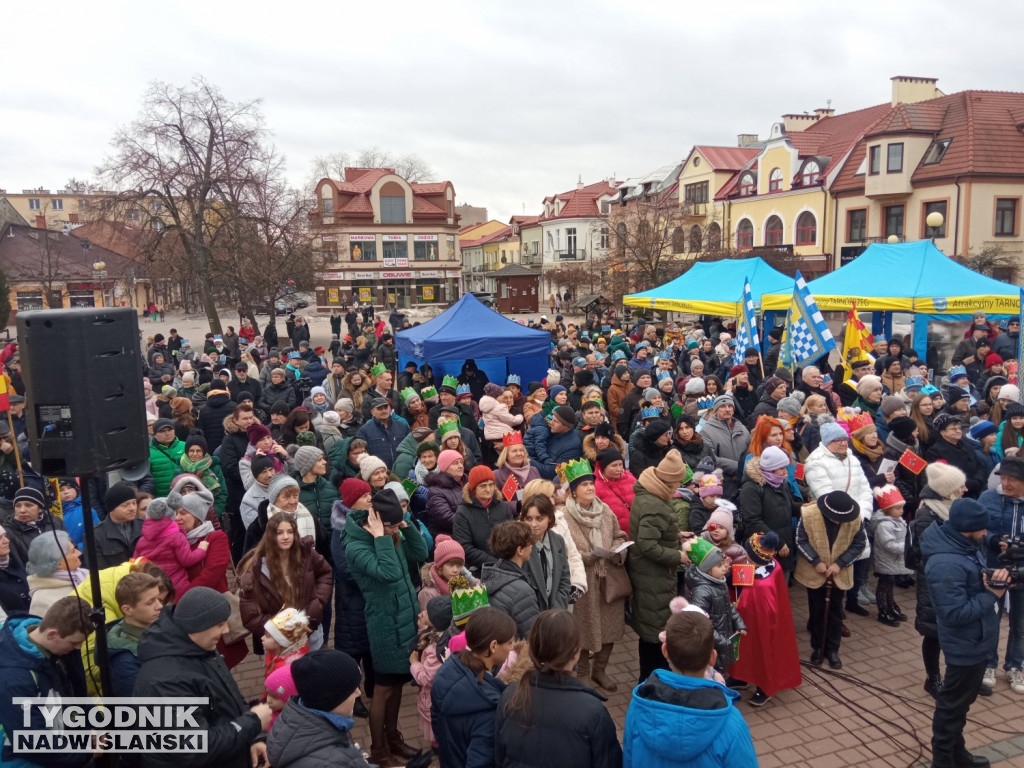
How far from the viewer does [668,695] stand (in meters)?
2.76

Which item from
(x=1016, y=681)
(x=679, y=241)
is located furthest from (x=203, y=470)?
(x=679, y=241)

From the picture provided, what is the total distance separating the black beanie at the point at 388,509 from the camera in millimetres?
4355

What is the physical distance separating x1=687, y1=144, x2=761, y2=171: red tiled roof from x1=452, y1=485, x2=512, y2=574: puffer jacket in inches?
1637

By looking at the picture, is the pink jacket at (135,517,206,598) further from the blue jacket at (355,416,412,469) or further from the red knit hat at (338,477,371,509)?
the blue jacket at (355,416,412,469)

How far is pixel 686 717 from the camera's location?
8.74 ft

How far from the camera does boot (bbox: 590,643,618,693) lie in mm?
5217

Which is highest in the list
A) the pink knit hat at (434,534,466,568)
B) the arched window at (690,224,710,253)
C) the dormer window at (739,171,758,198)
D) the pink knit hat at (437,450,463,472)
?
the dormer window at (739,171,758,198)

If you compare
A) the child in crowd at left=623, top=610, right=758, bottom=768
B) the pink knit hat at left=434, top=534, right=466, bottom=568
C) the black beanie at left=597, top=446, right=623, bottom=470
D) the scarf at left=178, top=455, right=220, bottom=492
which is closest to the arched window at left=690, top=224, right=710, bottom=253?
the black beanie at left=597, top=446, right=623, bottom=470

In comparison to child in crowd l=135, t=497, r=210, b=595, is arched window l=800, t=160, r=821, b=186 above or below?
above

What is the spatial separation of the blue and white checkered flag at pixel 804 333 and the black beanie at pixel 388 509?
756 cm

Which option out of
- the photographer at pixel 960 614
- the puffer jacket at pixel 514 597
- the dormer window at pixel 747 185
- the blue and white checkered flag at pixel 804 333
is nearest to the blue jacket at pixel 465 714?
the puffer jacket at pixel 514 597

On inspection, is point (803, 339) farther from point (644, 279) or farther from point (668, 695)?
point (644, 279)

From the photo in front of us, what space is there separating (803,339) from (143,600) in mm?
9147

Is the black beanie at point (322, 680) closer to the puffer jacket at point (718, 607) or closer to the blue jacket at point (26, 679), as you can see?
the blue jacket at point (26, 679)
